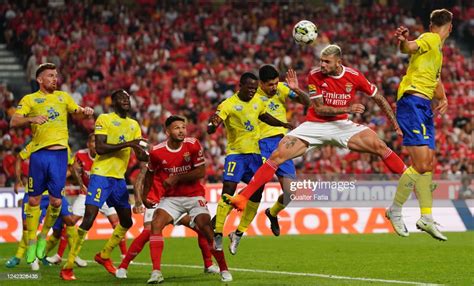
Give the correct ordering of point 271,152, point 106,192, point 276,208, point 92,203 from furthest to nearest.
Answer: point 271,152, point 276,208, point 106,192, point 92,203

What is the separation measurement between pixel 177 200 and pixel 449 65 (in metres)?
21.1

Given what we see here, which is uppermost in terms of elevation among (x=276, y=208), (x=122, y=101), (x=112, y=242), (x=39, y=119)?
(x=122, y=101)

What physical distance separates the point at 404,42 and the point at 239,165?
4.18 m

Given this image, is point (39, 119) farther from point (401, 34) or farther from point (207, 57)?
point (207, 57)

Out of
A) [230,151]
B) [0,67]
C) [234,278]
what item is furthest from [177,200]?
[0,67]

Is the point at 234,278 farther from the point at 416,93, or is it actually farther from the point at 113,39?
the point at 113,39

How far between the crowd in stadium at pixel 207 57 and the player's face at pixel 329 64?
45.3ft

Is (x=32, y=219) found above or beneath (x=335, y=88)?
beneath

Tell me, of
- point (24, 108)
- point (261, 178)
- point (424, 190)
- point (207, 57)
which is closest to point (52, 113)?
point (24, 108)

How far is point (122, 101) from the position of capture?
14.9 metres

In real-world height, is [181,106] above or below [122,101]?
below

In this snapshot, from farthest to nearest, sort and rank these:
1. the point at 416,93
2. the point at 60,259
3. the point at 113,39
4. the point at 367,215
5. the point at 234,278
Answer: the point at 113,39 → the point at 367,215 → the point at 60,259 → the point at 234,278 → the point at 416,93

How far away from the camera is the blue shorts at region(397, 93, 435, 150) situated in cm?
1270

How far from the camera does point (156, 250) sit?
13.1 metres
